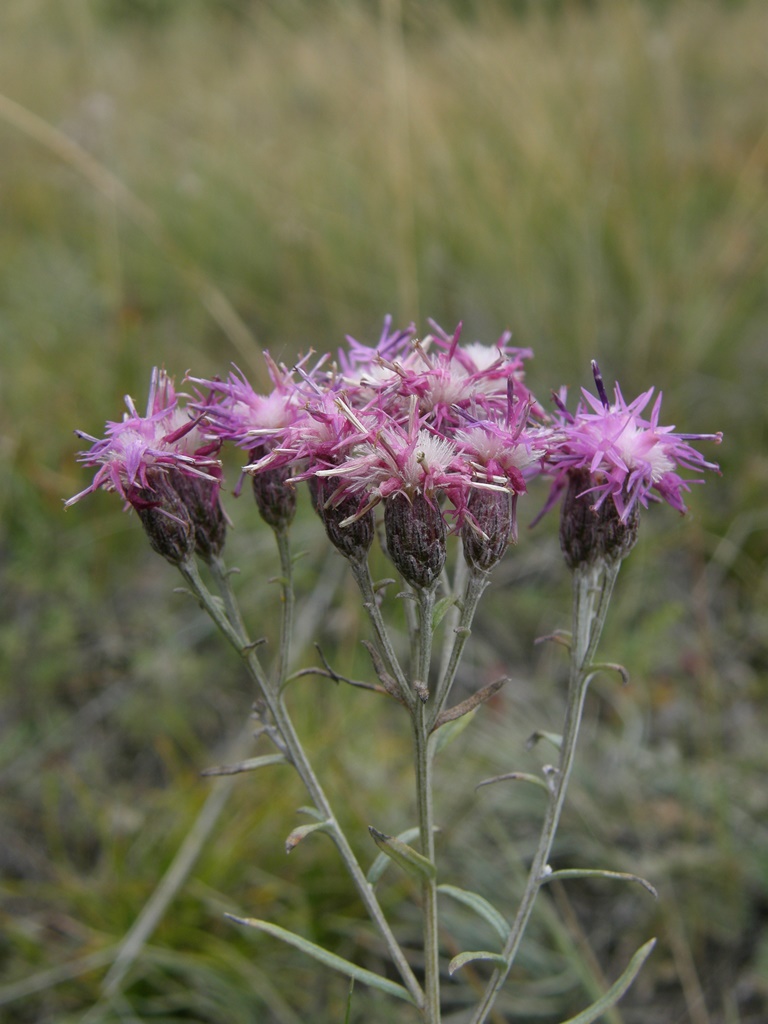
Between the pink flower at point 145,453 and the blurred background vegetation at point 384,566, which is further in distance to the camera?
the blurred background vegetation at point 384,566

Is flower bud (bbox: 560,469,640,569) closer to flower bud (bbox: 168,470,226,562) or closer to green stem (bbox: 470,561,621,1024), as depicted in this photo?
green stem (bbox: 470,561,621,1024)

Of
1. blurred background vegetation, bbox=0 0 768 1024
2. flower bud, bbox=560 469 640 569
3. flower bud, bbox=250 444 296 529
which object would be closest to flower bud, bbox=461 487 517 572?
flower bud, bbox=560 469 640 569

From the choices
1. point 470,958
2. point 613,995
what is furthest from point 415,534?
point 613,995

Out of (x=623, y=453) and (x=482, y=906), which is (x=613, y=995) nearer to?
(x=482, y=906)

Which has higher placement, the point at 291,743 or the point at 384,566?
the point at 384,566

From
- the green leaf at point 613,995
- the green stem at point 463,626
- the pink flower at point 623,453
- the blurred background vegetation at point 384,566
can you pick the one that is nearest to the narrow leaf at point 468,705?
the green stem at point 463,626

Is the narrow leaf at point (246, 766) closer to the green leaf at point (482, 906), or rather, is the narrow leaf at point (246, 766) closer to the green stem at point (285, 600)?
the green stem at point (285, 600)
